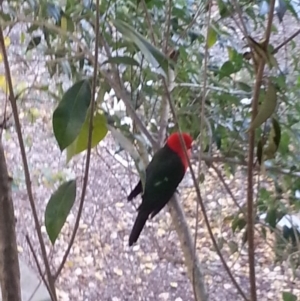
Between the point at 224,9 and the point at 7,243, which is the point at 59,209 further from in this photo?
the point at 224,9

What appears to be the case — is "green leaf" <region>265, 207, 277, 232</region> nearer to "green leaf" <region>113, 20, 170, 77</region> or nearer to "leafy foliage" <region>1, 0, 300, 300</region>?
"leafy foliage" <region>1, 0, 300, 300</region>

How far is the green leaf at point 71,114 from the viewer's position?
355mm

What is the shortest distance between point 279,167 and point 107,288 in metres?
0.95

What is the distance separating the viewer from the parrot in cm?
84

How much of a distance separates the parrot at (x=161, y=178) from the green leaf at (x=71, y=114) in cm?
46

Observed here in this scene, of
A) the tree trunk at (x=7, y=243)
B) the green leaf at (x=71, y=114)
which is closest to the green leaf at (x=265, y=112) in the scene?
the green leaf at (x=71, y=114)

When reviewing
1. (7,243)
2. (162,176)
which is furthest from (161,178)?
(7,243)

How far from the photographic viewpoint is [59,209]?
1.31ft

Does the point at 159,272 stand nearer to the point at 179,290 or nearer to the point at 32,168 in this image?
the point at 179,290

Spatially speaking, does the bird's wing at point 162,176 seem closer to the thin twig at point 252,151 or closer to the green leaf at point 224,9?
the green leaf at point 224,9

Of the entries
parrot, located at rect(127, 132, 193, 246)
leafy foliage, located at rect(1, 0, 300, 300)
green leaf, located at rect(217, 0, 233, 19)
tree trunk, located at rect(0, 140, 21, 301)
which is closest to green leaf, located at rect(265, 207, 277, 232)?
leafy foliage, located at rect(1, 0, 300, 300)

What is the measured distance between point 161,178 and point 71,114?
540mm

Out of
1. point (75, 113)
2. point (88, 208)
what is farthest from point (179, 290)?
point (75, 113)

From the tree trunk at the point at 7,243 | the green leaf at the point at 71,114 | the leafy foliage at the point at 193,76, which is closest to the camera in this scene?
the green leaf at the point at 71,114
